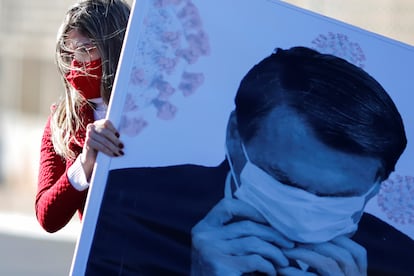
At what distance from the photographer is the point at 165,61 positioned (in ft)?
7.96

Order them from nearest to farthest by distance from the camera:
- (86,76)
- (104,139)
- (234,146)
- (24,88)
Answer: (104,139) → (234,146) → (86,76) → (24,88)

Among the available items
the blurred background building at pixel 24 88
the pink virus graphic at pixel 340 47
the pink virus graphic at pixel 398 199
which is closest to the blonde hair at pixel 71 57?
the pink virus graphic at pixel 340 47

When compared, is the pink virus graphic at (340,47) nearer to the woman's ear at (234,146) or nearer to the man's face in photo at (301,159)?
the man's face in photo at (301,159)

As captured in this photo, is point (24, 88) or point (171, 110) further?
point (24, 88)

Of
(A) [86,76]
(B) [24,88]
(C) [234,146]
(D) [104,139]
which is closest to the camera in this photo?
(D) [104,139]

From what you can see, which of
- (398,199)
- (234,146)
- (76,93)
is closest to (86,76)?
(76,93)

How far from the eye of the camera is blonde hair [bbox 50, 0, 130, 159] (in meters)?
2.58

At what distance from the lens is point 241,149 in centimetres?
245

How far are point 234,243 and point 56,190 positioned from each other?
45 centimetres

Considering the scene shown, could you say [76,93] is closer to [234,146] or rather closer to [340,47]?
[234,146]

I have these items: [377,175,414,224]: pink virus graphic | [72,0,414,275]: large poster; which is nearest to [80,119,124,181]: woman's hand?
[72,0,414,275]: large poster

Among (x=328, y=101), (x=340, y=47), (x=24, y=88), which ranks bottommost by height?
(x=24, y=88)

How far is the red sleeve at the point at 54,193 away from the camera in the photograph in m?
2.48

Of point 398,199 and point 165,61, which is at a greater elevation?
point 165,61
